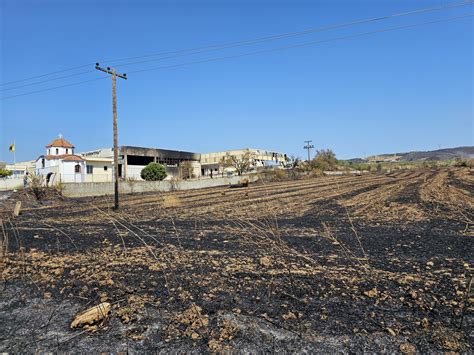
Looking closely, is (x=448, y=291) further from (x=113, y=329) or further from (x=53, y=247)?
(x=53, y=247)

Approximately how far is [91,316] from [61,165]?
44809mm

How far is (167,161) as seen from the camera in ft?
202

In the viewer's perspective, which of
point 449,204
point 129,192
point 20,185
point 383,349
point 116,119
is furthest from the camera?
point 20,185

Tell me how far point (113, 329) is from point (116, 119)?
16.3 m

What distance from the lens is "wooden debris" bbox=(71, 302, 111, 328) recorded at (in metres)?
3.30

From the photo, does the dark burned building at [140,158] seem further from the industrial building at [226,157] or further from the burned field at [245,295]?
the burned field at [245,295]

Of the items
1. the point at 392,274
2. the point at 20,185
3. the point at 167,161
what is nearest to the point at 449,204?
the point at 392,274

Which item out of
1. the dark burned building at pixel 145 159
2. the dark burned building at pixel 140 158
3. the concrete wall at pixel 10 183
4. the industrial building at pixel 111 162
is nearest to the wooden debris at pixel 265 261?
the industrial building at pixel 111 162

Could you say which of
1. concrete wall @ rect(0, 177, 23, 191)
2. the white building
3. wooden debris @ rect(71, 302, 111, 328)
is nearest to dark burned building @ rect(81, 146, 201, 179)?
the white building

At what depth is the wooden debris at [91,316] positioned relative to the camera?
10.8 feet

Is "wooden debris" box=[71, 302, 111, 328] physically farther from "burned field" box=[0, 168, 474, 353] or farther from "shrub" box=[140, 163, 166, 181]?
"shrub" box=[140, 163, 166, 181]

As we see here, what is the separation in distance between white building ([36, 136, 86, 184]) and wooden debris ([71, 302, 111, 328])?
26.1 metres

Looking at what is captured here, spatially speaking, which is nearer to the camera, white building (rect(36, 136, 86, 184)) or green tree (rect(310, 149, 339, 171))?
white building (rect(36, 136, 86, 184))

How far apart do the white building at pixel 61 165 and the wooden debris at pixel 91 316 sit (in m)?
26.1
